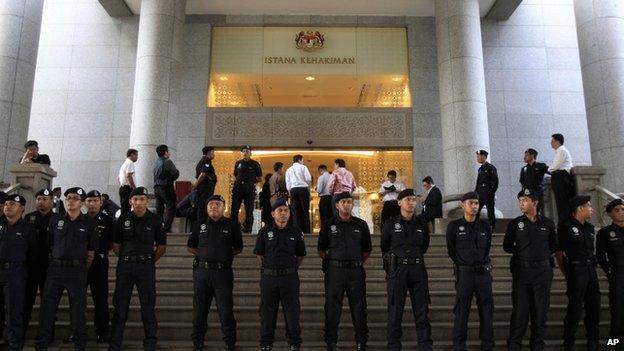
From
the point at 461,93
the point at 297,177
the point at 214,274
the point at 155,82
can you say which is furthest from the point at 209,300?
the point at 461,93

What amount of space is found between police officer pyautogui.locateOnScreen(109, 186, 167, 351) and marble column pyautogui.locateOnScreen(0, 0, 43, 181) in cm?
519

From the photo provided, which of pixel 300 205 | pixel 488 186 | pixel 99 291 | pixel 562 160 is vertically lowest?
pixel 99 291

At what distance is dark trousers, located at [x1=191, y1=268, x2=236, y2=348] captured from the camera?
5.71 m

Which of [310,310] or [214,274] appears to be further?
[310,310]

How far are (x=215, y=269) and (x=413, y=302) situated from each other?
219cm

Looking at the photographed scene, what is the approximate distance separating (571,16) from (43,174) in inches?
596

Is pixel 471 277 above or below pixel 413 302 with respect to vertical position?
above

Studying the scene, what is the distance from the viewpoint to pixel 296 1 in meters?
15.5

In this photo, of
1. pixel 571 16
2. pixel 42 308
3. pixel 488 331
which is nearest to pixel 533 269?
pixel 488 331

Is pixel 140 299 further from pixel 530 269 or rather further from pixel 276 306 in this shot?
pixel 530 269

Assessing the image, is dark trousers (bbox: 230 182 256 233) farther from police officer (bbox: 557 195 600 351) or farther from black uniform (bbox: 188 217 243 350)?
police officer (bbox: 557 195 600 351)

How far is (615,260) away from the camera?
6.12 meters

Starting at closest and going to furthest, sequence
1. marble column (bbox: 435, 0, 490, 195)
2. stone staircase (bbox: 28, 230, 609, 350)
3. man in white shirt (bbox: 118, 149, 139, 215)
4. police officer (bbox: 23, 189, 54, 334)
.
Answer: police officer (bbox: 23, 189, 54, 334)
stone staircase (bbox: 28, 230, 609, 350)
man in white shirt (bbox: 118, 149, 139, 215)
marble column (bbox: 435, 0, 490, 195)

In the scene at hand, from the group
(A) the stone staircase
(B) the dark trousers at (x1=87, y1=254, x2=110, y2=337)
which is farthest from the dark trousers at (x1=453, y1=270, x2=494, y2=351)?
(B) the dark trousers at (x1=87, y1=254, x2=110, y2=337)
